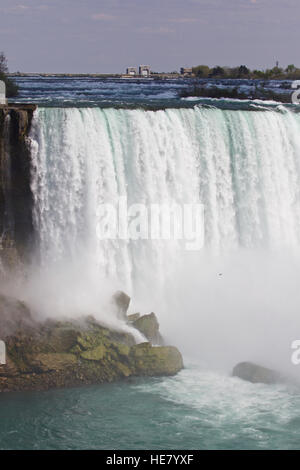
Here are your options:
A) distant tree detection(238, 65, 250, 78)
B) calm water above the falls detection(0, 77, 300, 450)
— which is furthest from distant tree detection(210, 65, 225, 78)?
calm water above the falls detection(0, 77, 300, 450)

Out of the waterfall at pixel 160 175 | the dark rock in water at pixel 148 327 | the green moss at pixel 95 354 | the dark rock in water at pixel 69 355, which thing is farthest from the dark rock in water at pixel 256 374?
the waterfall at pixel 160 175

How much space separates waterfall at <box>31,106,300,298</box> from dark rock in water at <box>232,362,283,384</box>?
4937mm

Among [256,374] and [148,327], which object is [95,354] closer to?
[148,327]

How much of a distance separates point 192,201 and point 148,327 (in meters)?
5.41

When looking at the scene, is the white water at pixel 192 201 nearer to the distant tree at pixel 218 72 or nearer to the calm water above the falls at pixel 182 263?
the calm water above the falls at pixel 182 263

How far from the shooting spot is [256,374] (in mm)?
18250

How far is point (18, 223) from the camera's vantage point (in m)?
20.6

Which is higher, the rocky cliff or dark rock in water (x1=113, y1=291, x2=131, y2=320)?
the rocky cliff

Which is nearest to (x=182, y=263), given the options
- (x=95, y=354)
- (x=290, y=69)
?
(x=95, y=354)

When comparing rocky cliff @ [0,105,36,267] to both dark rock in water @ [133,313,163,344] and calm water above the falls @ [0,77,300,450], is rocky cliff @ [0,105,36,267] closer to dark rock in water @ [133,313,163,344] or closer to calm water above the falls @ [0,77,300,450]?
calm water above the falls @ [0,77,300,450]

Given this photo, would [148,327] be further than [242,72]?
No

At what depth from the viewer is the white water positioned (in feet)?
68.8
